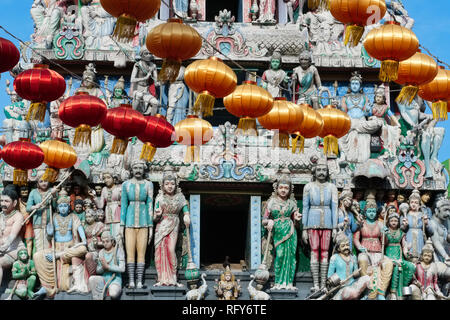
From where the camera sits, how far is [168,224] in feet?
66.1

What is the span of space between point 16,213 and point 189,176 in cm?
358

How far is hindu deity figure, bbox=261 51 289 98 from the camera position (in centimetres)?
2227

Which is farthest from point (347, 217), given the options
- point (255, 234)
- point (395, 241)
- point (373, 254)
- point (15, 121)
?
point (15, 121)

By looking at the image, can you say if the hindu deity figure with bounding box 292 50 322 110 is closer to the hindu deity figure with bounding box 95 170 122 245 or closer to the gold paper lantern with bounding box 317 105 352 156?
the hindu deity figure with bounding box 95 170 122 245

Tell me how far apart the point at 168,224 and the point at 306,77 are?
480cm

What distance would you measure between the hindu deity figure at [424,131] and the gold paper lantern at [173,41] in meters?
8.18

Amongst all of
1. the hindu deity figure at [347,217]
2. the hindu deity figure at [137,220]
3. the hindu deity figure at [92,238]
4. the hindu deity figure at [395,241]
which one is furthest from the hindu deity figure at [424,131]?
the hindu deity figure at [92,238]

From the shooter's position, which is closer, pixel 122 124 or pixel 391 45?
pixel 391 45

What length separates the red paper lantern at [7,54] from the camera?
14570 mm

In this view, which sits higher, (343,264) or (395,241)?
(395,241)

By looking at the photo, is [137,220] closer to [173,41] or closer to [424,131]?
[173,41]

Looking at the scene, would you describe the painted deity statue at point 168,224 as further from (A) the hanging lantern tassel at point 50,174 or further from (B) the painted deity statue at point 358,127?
(B) the painted deity statue at point 358,127
